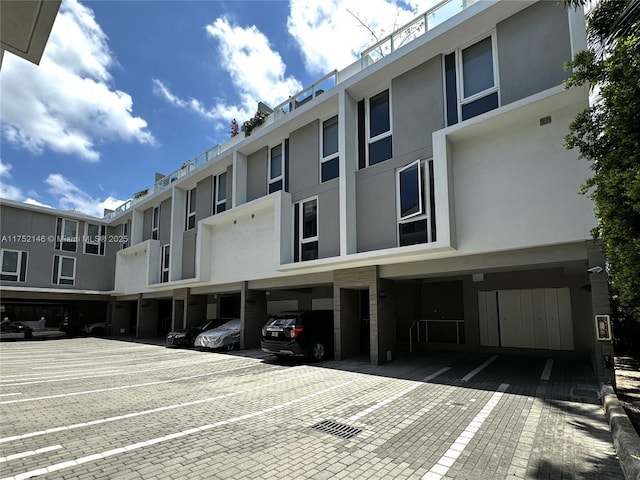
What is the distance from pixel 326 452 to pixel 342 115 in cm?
989

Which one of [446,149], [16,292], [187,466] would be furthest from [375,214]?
[16,292]

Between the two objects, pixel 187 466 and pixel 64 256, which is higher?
pixel 64 256

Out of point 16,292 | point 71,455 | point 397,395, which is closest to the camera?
point 71,455

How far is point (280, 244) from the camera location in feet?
43.4

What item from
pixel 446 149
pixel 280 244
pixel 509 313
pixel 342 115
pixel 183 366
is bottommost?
pixel 183 366

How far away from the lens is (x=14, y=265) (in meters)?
23.7

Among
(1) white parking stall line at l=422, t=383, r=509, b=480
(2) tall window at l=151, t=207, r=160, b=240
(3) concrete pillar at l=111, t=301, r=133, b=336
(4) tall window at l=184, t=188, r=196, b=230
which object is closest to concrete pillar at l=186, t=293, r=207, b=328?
(4) tall window at l=184, t=188, r=196, b=230

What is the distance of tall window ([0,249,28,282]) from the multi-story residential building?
12.2 metres

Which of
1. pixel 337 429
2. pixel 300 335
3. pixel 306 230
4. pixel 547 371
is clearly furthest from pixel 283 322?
pixel 547 371

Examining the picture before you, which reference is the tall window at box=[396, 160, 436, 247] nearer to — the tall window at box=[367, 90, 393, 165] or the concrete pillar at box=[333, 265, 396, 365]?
the tall window at box=[367, 90, 393, 165]

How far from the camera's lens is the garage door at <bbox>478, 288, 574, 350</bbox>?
12.2 metres

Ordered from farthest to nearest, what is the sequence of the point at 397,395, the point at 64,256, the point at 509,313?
the point at 64,256
the point at 509,313
the point at 397,395

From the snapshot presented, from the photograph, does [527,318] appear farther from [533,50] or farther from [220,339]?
[220,339]

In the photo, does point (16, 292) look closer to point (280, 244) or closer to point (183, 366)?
point (183, 366)
